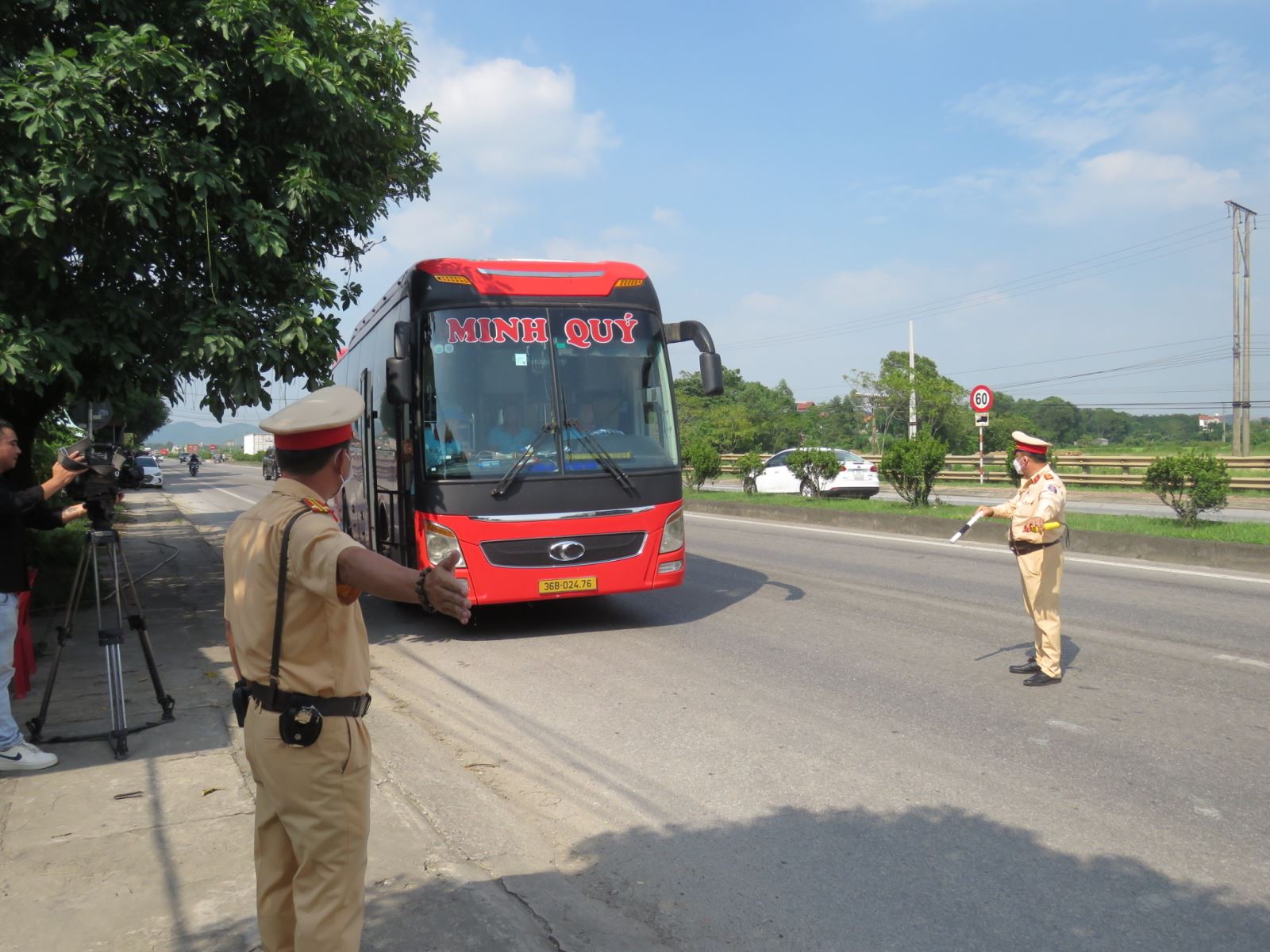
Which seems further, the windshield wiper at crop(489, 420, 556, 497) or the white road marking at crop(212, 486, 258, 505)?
the white road marking at crop(212, 486, 258, 505)

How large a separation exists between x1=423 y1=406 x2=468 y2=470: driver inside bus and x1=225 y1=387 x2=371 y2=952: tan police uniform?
6.11 metres

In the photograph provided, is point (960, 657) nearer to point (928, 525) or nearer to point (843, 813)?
point (843, 813)

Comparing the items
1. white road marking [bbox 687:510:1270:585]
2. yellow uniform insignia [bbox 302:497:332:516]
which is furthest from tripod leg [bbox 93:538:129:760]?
white road marking [bbox 687:510:1270:585]

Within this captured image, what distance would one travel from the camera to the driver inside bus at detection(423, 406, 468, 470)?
29.4 ft

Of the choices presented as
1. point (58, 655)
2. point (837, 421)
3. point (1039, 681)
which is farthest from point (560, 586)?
point (837, 421)

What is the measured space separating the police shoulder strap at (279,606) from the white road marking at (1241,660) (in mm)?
7224

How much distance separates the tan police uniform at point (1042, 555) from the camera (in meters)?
6.99

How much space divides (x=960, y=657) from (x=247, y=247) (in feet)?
22.3

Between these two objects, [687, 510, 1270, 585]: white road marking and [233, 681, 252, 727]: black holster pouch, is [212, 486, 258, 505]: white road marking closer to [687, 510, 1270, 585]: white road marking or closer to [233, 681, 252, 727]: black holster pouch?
[687, 510, 1270, 585]: white road marking

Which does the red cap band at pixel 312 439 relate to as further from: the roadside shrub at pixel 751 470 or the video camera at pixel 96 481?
the roadside shrub at pixel 751 470

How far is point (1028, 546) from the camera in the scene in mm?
7098

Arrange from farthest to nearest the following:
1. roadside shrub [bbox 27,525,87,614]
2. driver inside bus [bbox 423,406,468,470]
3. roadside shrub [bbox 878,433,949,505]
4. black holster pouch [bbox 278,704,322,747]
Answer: roadside shrub [bbox 878,433,949,505]
roadside shrub [bbox 27,525,87,614]
driver inside bus [bbox 423,406,468,470]
black holster pouch [bbox 278,704,322,747]

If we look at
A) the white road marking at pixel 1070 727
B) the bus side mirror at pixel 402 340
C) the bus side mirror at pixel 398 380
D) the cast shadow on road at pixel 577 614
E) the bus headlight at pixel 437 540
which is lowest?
the white road marking at pixel 1070 727

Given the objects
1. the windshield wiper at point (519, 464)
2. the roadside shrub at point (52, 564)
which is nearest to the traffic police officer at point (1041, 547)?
the windshield wiper at point (519, 464)
